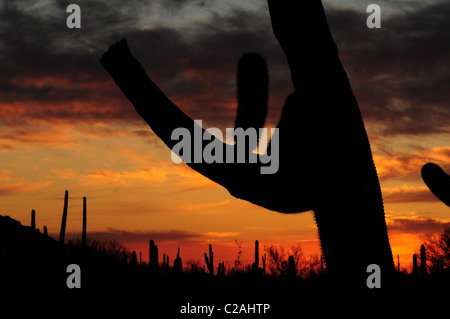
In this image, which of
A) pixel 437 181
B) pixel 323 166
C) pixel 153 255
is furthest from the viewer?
pixel 153 255

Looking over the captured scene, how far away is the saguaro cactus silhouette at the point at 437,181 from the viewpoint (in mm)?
3761

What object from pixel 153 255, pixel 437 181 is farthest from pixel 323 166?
A: pixel 153 255

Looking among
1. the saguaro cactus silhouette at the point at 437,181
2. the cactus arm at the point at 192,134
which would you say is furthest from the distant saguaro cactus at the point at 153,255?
the saguaro cactus silhouette at the point at 437,181

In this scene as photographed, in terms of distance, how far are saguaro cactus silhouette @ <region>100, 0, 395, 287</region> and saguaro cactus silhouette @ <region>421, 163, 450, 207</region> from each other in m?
0.37

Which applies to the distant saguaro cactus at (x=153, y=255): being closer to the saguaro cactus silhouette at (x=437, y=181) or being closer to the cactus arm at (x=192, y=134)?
the cactus arm at (x=192, y=134)

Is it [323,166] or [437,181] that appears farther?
[437,181]

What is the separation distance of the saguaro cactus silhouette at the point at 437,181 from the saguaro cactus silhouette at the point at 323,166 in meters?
0.37

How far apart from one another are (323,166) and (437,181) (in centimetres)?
81

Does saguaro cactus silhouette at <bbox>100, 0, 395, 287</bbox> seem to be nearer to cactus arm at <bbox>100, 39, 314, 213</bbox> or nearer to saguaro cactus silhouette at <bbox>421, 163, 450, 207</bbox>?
cactus arm at <bbox>100, 39, 314, 213</bbox>

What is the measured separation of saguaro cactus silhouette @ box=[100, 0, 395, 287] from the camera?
3598 millimetres

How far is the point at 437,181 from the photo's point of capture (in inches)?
149

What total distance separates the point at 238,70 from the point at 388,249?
1.75 meters

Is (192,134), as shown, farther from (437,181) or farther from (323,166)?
(437,181)
